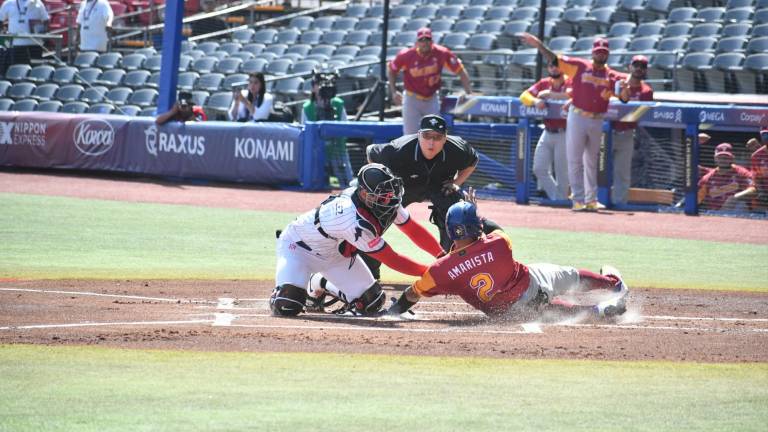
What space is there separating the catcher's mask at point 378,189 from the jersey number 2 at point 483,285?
0.76 meters

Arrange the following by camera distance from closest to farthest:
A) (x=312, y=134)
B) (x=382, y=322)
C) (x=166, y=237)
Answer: (x=382, y=322)
(x=166, y=237)
(x=312, y=134)

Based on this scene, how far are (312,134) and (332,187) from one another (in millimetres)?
1028

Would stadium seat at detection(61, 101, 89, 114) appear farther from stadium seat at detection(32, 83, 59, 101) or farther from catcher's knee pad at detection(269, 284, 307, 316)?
catcher's knee pad at detection(269, 284, 307, 316)

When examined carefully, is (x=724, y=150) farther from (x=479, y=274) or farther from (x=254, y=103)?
(x=479, y=274)

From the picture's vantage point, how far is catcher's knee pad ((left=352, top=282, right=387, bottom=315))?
8664 mm

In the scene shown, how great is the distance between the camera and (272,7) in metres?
28.3

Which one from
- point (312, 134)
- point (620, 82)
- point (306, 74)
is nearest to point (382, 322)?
point (620, 82)

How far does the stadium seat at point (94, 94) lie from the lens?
22516mm

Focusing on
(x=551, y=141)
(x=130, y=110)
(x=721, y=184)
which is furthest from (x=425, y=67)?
(x=130, y=110)

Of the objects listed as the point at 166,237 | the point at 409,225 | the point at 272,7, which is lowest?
the point at 166,237

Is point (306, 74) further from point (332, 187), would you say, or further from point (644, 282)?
point (644, 282)

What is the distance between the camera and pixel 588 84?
15.6 m

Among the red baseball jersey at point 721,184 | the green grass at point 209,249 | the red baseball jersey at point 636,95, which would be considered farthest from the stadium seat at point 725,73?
the green grass at point 209,249

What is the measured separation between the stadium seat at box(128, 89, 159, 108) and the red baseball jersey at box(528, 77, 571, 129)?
8471mm
